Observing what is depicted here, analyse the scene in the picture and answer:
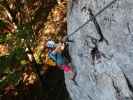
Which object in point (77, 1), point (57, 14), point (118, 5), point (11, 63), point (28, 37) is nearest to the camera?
point (118, 5)

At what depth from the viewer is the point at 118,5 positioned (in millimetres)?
5121

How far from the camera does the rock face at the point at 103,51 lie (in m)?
5.14

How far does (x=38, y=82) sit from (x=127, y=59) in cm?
613

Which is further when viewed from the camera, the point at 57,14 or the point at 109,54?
the point at 57,14

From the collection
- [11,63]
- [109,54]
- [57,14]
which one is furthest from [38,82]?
[109,54]

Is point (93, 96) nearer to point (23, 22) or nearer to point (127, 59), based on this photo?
point (127, 59)

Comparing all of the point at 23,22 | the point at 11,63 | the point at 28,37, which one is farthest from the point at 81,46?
the point at 11,63

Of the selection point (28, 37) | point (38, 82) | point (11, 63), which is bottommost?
point (38, 82)

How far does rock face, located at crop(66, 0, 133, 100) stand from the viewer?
514 centimetres

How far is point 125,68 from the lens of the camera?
17.5ft

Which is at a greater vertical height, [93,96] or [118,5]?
[118,5]

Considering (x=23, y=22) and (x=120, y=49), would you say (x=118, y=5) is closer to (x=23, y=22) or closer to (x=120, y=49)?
(x=120, y=49)

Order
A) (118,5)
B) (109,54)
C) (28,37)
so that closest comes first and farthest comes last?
(118,5) → (109,54) → (28,37)

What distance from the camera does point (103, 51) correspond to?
571 cm
